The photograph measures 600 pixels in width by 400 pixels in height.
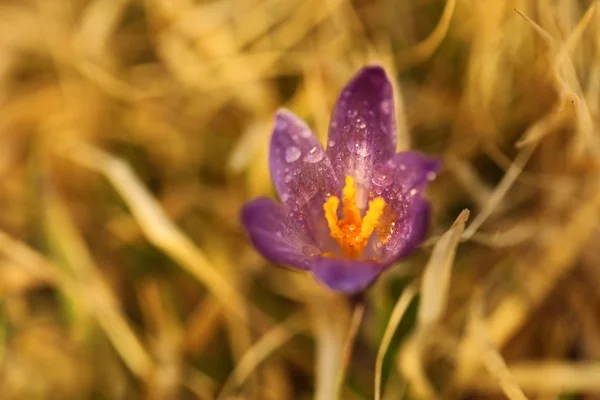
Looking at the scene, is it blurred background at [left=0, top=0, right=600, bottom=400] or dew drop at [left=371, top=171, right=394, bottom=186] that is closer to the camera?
dew drop at [left=371, top=171, right=394, bottom=186]

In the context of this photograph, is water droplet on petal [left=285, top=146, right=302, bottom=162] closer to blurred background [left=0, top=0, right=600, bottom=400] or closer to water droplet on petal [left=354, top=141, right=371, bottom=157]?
water droplet on petal [left=354, top=141, right=371, bottom=157]

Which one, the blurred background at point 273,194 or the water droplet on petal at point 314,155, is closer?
the water droplet on petal at point 314,155

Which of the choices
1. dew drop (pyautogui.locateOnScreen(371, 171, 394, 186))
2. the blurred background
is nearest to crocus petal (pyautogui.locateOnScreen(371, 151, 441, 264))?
dew drop (pyautogui.locateOnScreen(371, 171, 394, 186))

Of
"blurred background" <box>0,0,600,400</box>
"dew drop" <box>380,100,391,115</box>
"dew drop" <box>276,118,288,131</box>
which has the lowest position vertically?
"blurred background" <box>0,0,600,400</box>

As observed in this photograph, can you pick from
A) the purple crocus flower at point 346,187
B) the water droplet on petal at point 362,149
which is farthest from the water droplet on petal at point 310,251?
the water droplet on petal at point 362,149

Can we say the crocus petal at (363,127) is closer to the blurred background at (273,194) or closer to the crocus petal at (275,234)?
the crocus petal at (275,234)

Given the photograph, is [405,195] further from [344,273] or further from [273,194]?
[273,194]

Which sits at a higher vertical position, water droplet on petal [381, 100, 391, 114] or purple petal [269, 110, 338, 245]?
water droplet on petal [381, 100, 391, 114]

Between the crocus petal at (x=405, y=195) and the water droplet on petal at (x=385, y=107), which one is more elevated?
the water droplet on petal at (x=385, y=107)
